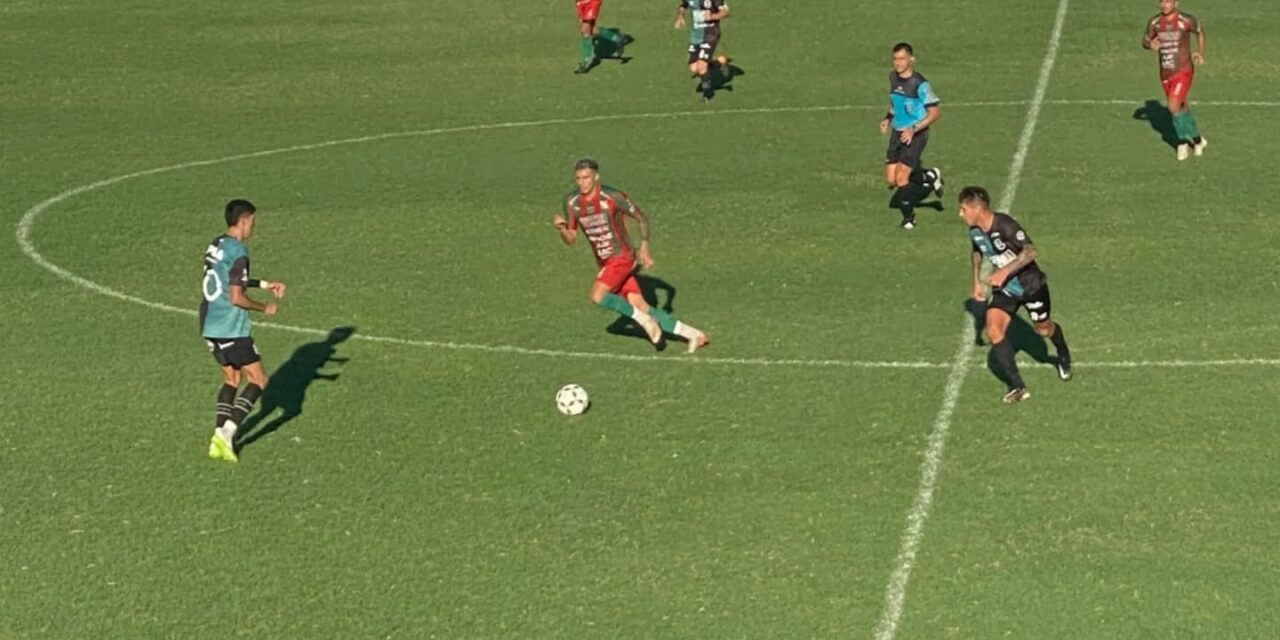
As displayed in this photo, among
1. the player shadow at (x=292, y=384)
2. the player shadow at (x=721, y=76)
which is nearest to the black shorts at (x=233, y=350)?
the player shadow at (x=292, y=384)

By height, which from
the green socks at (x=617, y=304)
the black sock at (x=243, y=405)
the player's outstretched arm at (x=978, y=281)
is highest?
the player's outstretched arm at (x=978, y=281)

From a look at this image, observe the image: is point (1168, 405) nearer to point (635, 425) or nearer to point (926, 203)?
point (635, 425)

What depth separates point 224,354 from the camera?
1800cm

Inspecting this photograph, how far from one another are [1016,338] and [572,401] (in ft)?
16.1

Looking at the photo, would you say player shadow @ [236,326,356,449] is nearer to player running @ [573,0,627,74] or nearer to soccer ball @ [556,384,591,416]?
soccer ball @ [556,384,591,416]

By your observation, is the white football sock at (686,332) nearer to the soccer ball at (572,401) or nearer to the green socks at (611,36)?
the soccer ball at (572,401)

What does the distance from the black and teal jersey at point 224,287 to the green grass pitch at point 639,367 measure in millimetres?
1197

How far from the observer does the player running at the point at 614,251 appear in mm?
20156

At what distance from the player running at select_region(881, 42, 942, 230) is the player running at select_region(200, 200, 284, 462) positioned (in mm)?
9757

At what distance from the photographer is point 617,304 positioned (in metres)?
20.4

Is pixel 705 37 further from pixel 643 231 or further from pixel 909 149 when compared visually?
pixel 643 231

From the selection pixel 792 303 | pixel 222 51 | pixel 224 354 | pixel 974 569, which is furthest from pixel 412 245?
pixel 222 51

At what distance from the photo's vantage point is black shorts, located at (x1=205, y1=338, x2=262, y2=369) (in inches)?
706

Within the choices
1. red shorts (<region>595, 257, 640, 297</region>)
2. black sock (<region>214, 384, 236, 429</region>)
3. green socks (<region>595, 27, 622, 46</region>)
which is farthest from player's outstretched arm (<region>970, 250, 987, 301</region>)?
green socks (<region>595, 27, 622, 46</region>)
